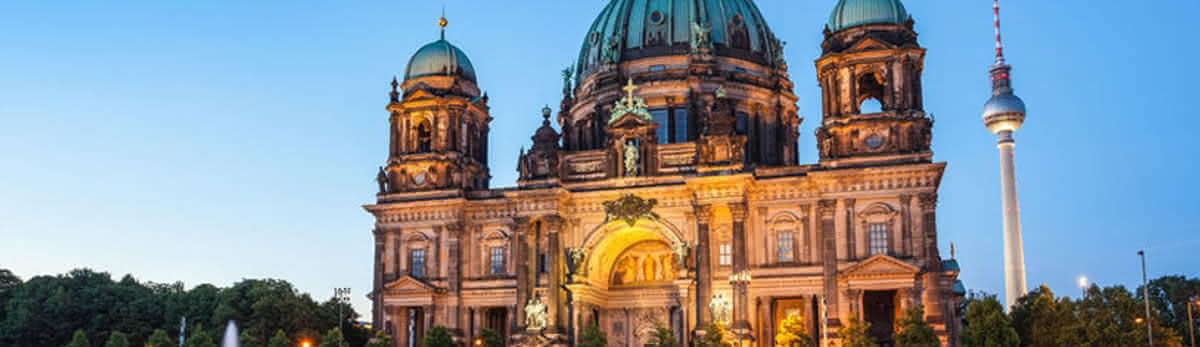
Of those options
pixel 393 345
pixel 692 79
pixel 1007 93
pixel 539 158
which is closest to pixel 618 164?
pixel 539 158

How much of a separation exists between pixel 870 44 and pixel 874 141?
5138mm

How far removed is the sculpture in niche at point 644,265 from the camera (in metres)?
70.2

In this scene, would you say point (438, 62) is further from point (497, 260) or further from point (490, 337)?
point (490, 337)

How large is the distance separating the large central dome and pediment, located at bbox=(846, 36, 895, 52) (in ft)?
46.6

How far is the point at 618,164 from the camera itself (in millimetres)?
66625

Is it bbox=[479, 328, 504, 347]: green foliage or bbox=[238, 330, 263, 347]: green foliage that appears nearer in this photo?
bbox=[479, 328, 504, 347]: green foliage

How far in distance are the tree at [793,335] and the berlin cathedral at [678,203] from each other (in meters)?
2.52

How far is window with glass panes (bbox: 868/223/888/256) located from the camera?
200 ft

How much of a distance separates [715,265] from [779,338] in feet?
23.9

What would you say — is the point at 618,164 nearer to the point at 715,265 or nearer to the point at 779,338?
the point at 715,265

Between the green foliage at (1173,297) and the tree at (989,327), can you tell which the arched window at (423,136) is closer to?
the tree at (989,327)

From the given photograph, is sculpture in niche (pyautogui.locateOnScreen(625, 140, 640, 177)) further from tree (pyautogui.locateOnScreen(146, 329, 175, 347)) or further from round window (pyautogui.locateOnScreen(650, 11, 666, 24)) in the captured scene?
tree (pyautogui.locateOnScreen(146, 329, 175, 347))

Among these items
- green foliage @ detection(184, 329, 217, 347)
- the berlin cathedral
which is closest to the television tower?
the berlin cathedral

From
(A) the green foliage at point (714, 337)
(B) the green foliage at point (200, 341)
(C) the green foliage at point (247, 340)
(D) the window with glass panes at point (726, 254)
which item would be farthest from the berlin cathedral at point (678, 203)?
(B) the green foliage at point (200, 341)
